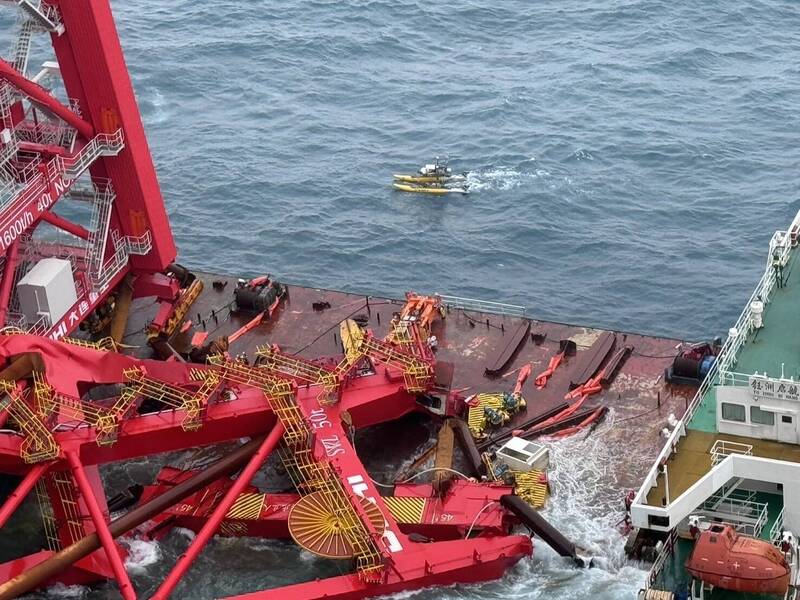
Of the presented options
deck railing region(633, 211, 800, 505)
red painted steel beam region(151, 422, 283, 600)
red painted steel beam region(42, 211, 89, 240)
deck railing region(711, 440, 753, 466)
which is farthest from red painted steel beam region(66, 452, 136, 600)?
deck railing region(711, 440, 753, 466)

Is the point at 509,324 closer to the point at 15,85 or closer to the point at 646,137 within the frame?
the point at 15,85

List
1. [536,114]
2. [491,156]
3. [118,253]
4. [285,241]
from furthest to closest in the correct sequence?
[536,114] → [491,156] → [285,241] → [118,253]

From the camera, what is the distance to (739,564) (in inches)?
1743

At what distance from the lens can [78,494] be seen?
52.3m

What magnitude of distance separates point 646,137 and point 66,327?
1840 inches

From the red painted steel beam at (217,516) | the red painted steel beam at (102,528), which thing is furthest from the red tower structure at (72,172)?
the red painted steel beam at (217,516)

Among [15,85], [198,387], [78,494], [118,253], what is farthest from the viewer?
[118,253]

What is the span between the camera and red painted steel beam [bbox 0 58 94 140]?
5959 centimetres

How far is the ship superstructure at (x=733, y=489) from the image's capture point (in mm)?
44750

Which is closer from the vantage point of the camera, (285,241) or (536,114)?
(285,241)

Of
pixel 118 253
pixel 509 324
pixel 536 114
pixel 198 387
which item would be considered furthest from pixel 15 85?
pixel 536 114

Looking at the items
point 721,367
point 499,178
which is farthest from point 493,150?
point 721,367

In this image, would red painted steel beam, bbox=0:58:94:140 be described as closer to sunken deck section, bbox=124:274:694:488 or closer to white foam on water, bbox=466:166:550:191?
sunken deck section, bbox=124:274:694:488

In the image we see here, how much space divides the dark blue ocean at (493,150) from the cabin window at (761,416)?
697 cm
